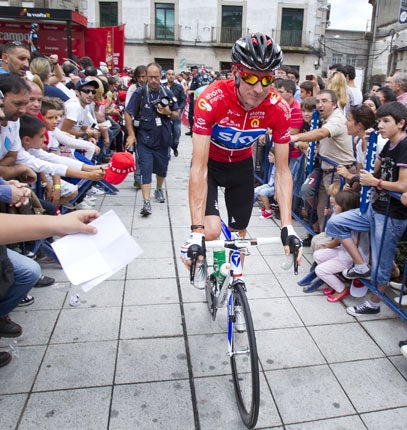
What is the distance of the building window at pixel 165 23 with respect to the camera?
115 ft

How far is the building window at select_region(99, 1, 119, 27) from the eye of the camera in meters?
34.7

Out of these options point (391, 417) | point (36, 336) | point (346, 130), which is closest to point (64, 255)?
point (36, 336)

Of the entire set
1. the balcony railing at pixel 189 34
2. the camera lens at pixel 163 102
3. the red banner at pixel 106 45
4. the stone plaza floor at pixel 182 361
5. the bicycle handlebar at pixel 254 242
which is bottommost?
the stone plaza floor at pixel 182 361

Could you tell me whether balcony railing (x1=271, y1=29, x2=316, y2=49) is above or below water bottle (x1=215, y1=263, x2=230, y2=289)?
above

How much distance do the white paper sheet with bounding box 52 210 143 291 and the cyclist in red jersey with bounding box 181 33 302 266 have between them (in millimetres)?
490

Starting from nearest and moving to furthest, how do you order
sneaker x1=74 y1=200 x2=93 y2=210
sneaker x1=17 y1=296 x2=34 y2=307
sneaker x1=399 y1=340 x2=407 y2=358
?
sneaker x1=399 y1=340 x2=407 y2=358, sneaker x1=17 y1=296 x2=34 y2=307, sneaker x1=74 y1=200 x2=93 y2=210

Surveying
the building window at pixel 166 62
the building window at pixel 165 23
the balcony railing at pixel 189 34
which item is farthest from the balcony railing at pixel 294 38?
the building window at pixel 166 62

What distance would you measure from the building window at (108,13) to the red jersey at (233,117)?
119ft

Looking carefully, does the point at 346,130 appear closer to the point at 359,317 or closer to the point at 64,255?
the point at 359,317

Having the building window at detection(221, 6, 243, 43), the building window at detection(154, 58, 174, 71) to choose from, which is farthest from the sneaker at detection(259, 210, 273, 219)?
the building window at detection(221, 6, 243, 43)

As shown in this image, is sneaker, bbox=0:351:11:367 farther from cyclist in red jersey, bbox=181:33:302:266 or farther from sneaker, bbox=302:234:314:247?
sneaker, bbox=302:234:314:247

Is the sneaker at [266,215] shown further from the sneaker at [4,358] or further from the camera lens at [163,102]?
the sneaker at [4,358]

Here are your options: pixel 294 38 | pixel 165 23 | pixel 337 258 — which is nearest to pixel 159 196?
pixel 337 258

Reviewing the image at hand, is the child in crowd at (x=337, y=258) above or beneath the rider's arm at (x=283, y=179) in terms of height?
beneath
